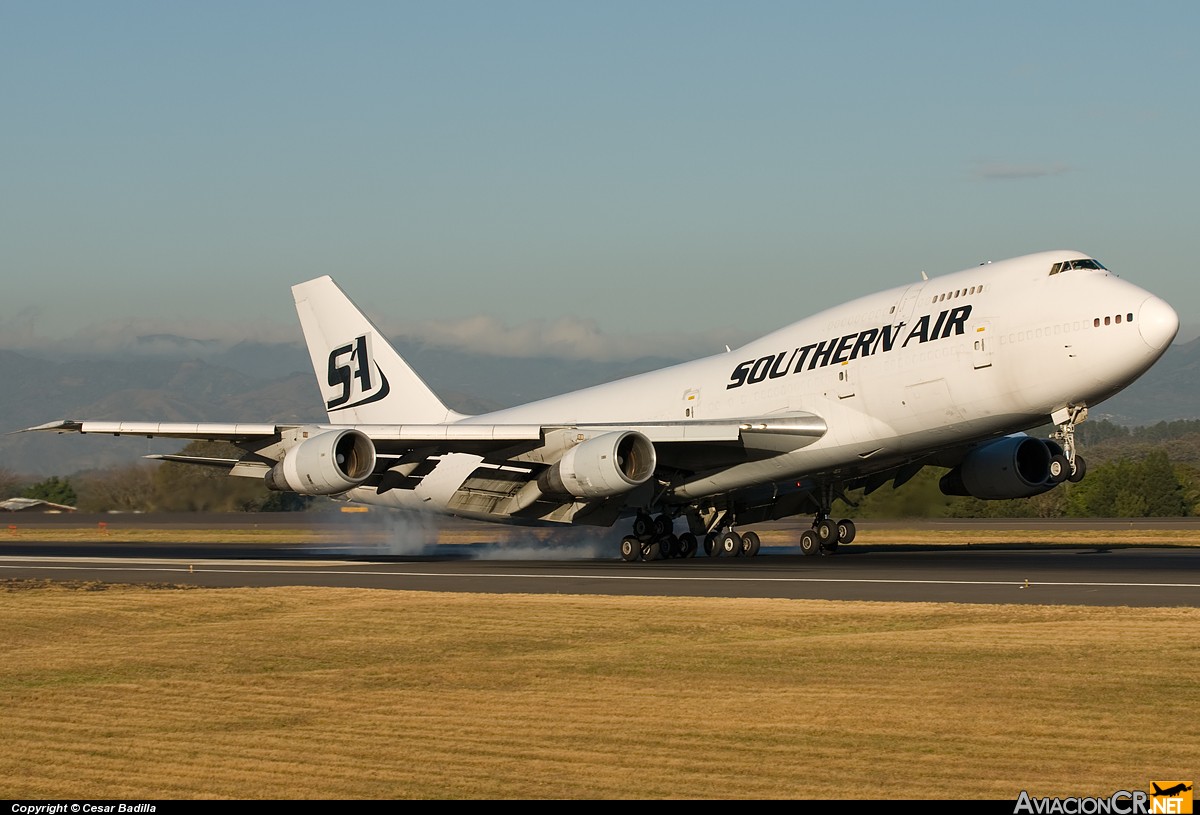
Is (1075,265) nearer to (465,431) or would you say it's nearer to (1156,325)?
(1156,325)

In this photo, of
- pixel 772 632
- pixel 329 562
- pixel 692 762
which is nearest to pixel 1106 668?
pixel 772 632

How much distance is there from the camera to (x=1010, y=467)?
36.1 m

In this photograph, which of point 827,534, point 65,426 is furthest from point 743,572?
point 65,426

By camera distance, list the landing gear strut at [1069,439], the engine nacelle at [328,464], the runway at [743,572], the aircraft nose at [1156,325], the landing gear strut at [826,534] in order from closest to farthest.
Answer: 1. the runway at [743,572]
2. the aircraft nose at [1156,325]
3. the landing gear strut at [1069,439]
4. the engine nacelle at [328,464]
5. the landing gear strut at [826,534]

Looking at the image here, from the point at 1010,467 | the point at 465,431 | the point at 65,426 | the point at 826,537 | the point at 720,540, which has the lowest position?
the point at 826,537

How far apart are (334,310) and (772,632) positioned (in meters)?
28.2

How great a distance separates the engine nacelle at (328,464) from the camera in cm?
3347

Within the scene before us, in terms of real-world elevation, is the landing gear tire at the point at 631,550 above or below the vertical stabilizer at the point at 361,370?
below

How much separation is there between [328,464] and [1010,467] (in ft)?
55.6

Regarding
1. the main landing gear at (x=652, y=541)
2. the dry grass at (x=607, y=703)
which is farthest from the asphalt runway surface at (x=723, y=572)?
the dry grass at (x=607, y=703)

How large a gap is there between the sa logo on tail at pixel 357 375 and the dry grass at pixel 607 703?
898 inches

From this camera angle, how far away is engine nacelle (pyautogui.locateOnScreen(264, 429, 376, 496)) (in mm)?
33469

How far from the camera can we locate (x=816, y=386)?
33312mm

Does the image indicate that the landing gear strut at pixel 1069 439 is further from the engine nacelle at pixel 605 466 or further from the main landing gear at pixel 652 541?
the main landing gear at pixel 652 541
